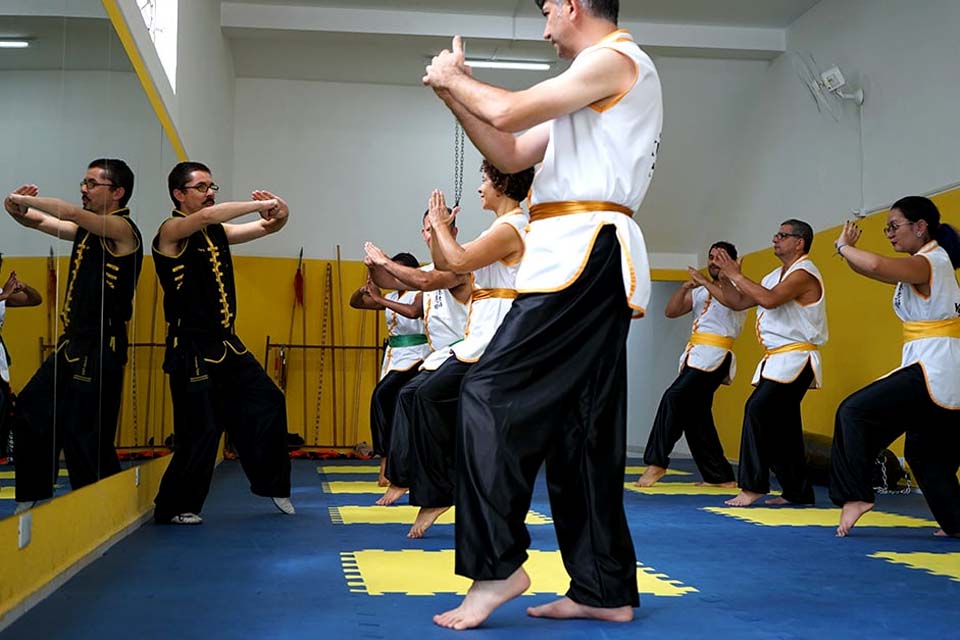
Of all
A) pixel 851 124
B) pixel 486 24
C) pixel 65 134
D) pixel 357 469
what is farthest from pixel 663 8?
pixel 65 134

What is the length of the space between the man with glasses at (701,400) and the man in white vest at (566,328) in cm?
496

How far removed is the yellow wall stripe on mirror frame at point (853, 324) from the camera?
830cm

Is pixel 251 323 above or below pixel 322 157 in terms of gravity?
below

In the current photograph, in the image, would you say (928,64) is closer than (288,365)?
Yes

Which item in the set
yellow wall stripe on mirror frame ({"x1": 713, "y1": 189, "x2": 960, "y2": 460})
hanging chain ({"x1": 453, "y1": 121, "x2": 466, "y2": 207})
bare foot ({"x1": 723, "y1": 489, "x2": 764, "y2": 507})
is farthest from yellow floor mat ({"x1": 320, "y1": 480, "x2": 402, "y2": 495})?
hanging chain ({"x1": 453, "y1": 121, "x2": 466, "y2": 207})

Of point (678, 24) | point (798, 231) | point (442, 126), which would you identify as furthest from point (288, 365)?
point (798, 231)

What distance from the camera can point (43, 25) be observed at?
3203 millimetres

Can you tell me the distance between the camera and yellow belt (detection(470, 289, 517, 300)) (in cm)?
430

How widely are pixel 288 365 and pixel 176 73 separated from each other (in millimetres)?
5087

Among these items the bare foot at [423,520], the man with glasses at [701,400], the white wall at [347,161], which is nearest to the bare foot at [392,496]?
the bare foot at [423,520]

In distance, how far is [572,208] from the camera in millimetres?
2762

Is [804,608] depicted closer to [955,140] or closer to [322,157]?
[955,140]

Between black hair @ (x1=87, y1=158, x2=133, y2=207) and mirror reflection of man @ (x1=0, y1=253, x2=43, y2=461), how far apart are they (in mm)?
1152

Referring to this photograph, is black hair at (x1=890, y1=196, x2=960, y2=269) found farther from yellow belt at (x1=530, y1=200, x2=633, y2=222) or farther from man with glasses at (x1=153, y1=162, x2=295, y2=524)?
man with glasses at (x1=153, y1=162, x2=295, y2=524)
